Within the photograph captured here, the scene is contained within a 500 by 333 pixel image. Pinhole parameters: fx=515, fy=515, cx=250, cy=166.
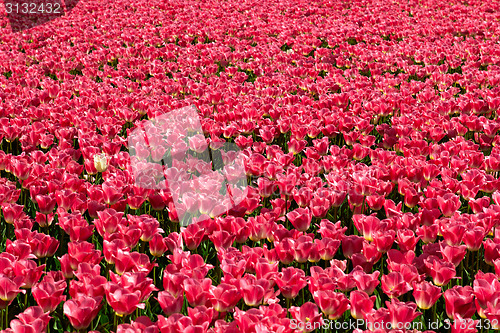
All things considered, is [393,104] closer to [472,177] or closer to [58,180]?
[472,177]

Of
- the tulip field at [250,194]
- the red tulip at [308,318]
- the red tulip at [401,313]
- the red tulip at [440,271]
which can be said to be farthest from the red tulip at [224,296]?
the red tulip at [440,271]

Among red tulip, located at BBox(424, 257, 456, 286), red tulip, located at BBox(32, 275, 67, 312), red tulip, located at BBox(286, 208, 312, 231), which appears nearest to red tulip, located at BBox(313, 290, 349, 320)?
red tulip, located at BBox(424, 257, 456, 286)

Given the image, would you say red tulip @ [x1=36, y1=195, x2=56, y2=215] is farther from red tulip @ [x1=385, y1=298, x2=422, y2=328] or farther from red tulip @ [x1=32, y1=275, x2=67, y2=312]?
red tulip @ [x1=385, y1=298, x2=422, y2=328]

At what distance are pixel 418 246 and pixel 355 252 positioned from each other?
603mm

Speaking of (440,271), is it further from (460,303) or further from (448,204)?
(448,204)

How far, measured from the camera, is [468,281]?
2.87 m

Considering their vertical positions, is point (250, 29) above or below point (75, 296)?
below

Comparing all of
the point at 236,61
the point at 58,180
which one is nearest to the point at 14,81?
the point at 236,61

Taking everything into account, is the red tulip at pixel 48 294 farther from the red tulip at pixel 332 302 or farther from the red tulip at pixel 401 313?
the red tulip at pixel 401 313

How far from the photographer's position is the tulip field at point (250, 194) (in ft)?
7.33

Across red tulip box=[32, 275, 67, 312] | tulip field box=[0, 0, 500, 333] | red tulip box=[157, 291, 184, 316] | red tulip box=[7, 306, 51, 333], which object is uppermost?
red tulip box=[7, 306, 51, 333]

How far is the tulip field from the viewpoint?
2.23m

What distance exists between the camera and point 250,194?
326 cm

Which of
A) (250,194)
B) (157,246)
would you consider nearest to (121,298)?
(157,246)
